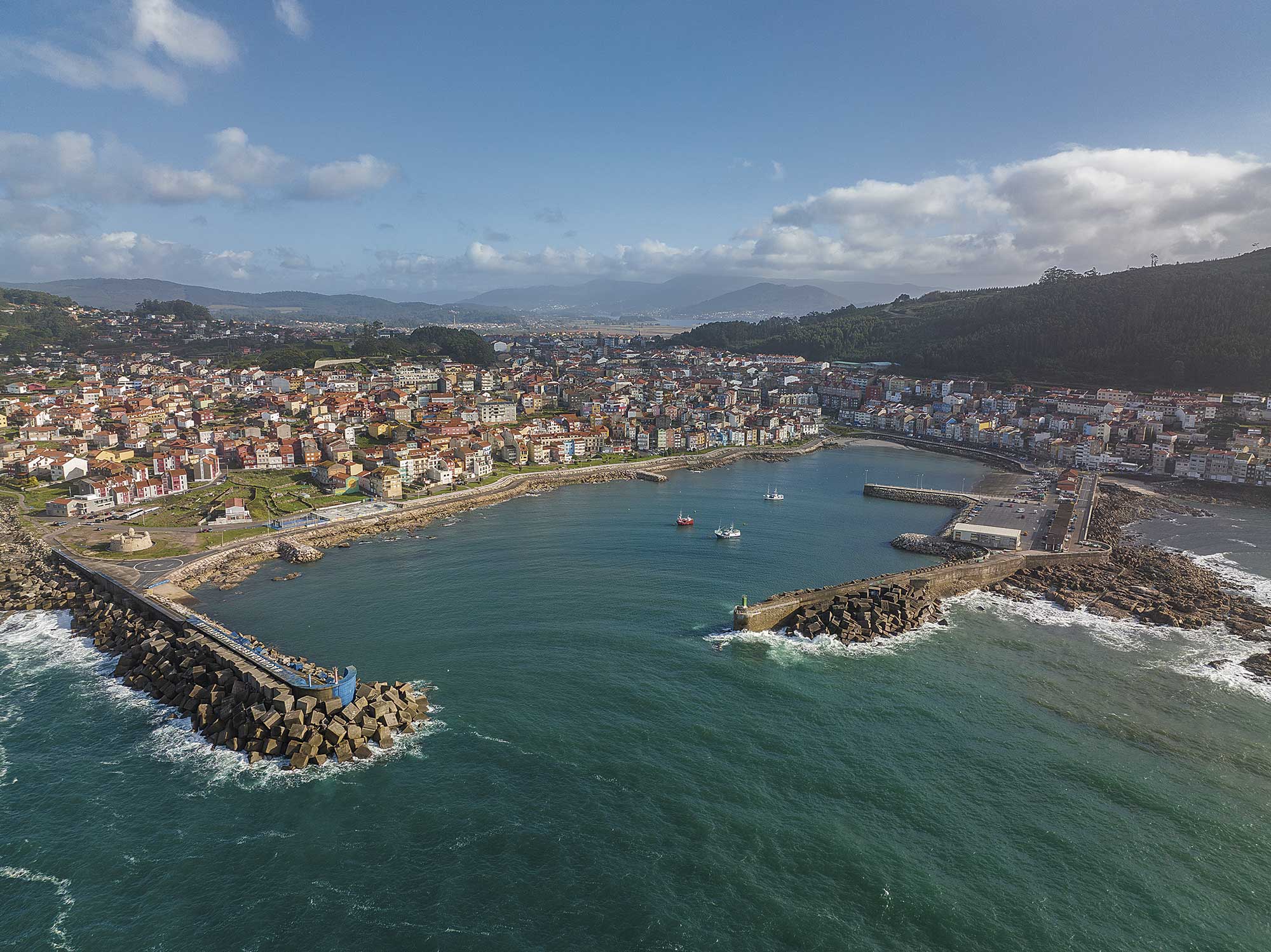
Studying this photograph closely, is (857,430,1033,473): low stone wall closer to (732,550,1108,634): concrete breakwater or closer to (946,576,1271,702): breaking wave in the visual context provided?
(732,550,1108,634): concrete breakwater

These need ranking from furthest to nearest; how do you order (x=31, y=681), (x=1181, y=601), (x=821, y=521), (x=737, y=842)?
(x=821, y=521) → (x=1181, y=601) → (x=31, y=681) → (x=737, y=842)

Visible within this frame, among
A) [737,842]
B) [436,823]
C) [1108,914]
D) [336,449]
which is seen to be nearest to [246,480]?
A: [336,449]

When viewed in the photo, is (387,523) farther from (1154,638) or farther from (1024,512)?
(1024,512)

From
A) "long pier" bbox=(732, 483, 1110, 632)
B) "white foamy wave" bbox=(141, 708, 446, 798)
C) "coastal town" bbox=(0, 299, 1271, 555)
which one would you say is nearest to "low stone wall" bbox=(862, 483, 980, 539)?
"long pier" bbox=(732, 483, 1110, 632)

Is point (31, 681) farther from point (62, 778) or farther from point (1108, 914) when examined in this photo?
point (1108, 914)

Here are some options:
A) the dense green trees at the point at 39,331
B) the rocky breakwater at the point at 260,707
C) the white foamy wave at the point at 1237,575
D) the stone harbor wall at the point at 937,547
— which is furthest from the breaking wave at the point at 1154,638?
the dense green trees at the point at 39,331

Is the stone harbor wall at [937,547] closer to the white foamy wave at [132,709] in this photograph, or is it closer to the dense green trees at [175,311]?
the white foamy wave at [132,709]
